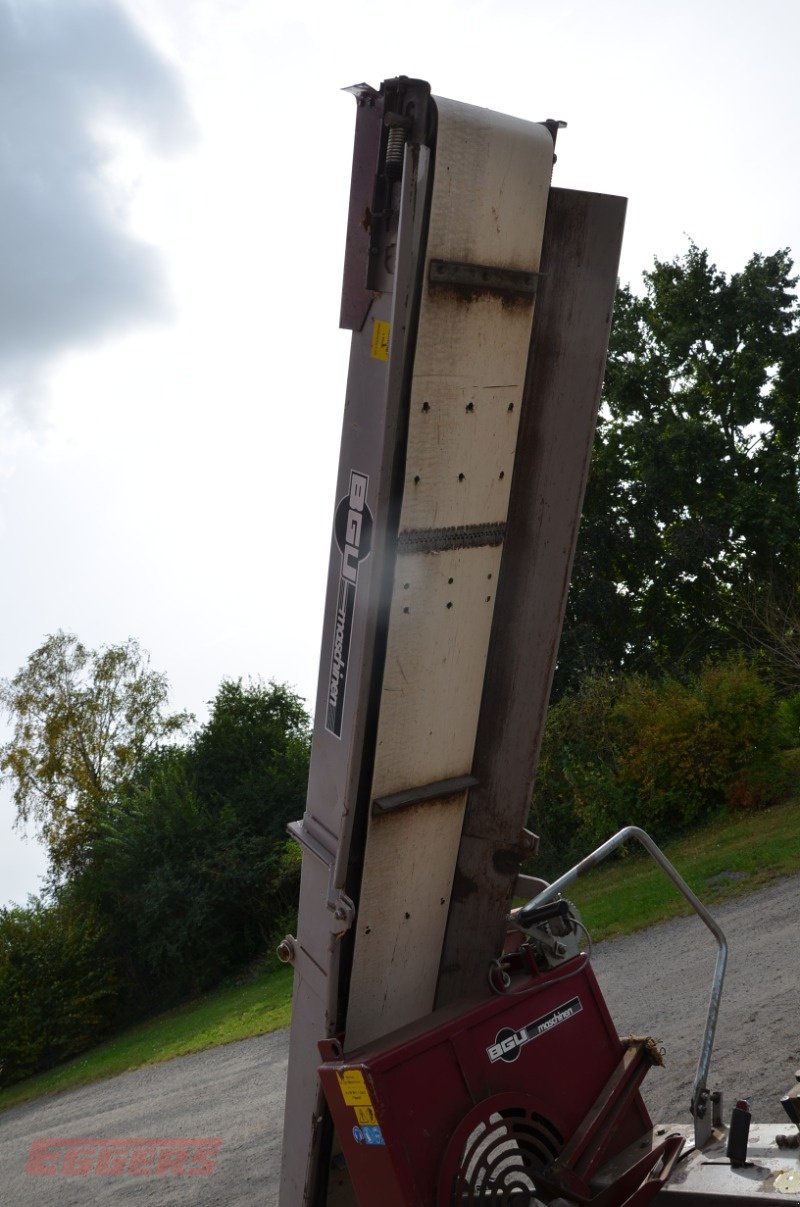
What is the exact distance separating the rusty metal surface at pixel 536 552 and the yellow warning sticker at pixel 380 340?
62 centimetres

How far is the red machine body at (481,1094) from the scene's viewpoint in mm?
3736

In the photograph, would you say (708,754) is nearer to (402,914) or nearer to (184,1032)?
(184,1032)

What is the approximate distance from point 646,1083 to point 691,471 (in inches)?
916

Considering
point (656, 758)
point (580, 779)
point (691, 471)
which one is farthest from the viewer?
point (691, 471)

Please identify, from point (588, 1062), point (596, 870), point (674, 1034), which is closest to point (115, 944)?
point (596, 870)

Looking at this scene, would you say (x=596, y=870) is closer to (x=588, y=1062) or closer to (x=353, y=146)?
(x=588, y=1062)

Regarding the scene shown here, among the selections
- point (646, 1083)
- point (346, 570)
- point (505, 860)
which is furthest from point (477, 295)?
point (646, 1083)

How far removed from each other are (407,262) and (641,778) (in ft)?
60.2

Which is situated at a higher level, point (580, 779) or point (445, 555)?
point (445, 555)

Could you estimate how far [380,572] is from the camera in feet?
12.7

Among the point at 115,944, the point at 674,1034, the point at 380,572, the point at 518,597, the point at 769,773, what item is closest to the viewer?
the point at 380,572

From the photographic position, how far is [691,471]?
29.9 meters

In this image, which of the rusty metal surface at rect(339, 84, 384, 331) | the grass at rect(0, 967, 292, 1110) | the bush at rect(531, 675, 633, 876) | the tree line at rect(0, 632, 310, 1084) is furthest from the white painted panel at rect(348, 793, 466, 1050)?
the tree line at rect(0, 632, 310, 1084)

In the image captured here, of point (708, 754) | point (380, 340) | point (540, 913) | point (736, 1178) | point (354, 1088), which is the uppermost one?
point (380, 340)
